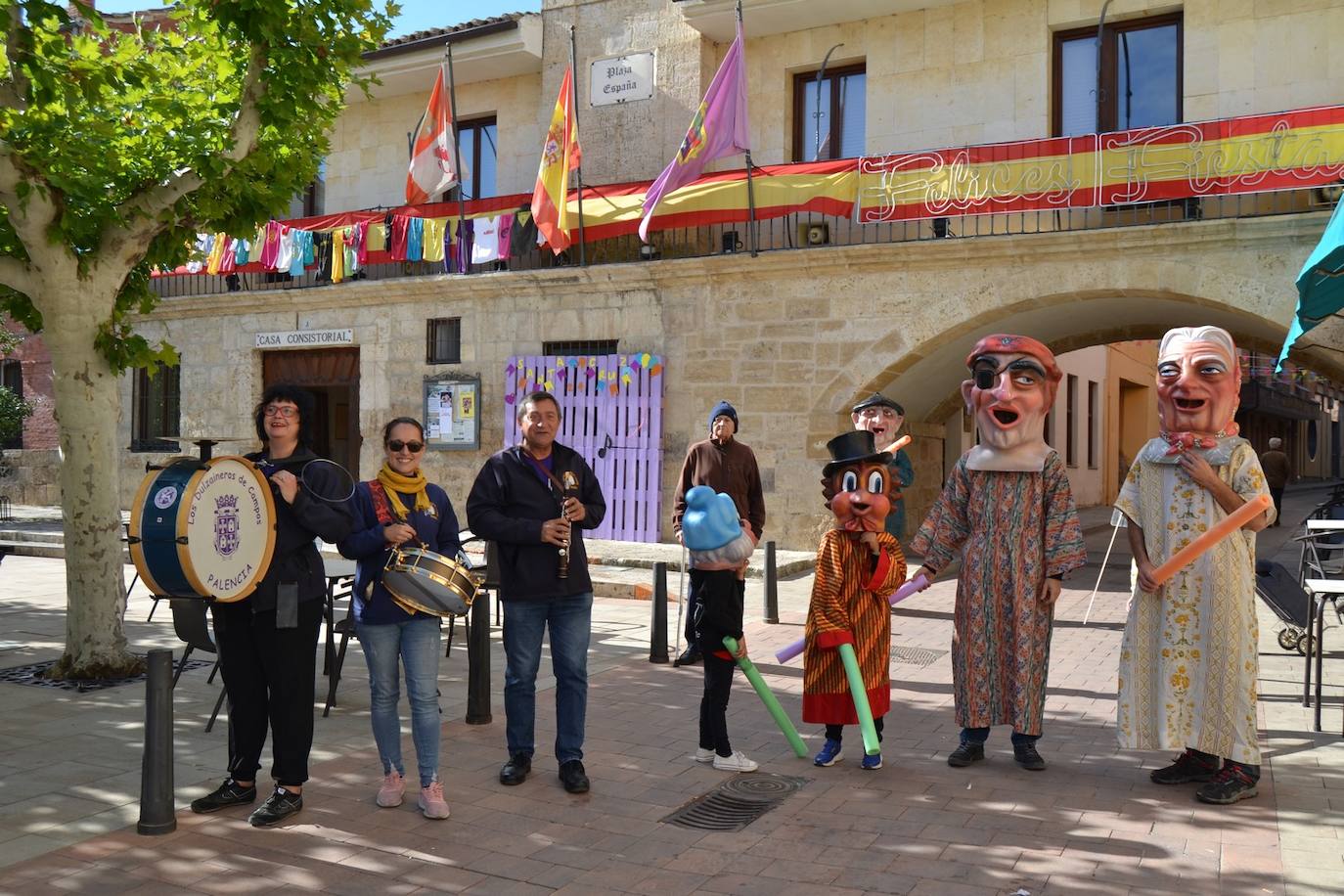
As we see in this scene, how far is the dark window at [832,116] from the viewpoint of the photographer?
52.8 ft

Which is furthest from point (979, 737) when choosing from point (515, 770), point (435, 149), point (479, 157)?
point (479, 157)

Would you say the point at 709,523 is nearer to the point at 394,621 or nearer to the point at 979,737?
the point at 394,621

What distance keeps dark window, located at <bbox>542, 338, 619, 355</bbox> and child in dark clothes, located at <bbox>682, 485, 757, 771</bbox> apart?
1096 centimetres

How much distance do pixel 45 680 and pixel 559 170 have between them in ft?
31.9

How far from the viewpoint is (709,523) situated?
18.2 ft

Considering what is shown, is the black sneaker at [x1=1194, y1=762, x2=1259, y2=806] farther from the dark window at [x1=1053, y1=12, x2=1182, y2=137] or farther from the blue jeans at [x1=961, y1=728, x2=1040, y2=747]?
the dark window at [x1=1053, y1=12, x2=1182, y2=137]

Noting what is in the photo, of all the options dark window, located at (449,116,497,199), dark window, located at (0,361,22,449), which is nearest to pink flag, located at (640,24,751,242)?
dark window, located at (449,116,497,199)

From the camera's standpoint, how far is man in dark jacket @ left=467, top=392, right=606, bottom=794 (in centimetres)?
512

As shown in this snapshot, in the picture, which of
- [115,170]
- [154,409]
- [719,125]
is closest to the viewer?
[115,170]

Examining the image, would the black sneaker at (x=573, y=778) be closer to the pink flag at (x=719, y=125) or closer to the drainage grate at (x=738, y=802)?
the drainage grate at (x=738, y=802)

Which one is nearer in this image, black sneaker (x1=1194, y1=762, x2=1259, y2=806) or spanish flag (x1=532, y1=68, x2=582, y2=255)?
black sneaker (x1=1194, y1=762, x2=1259, y2=806)

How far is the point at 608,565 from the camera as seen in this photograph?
14266 mm

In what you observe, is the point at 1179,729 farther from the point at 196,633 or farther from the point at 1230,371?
the point at 196,633

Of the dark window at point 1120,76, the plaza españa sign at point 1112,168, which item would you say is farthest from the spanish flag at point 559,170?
the dark window at point 1120,76
